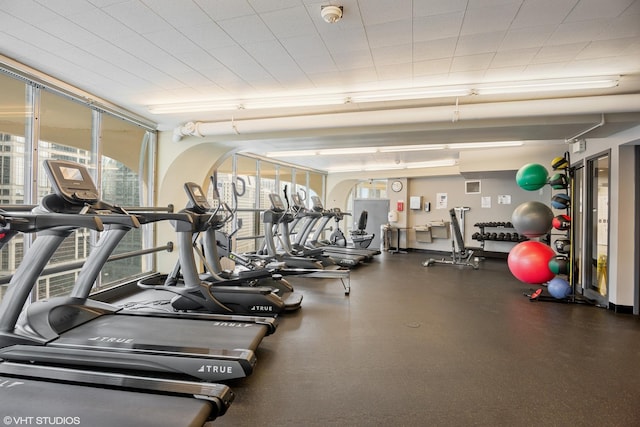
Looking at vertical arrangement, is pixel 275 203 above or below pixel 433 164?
below

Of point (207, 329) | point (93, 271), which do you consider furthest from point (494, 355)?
point (93, 271)

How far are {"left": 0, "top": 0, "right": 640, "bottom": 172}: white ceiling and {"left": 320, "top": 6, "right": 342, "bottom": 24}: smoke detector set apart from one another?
0.18 feet

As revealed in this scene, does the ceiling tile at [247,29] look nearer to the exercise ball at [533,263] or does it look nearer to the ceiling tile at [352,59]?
the ceiling tile at [352,59]

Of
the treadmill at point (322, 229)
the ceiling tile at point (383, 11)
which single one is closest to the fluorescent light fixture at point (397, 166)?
the treadmill at point (322, 229)

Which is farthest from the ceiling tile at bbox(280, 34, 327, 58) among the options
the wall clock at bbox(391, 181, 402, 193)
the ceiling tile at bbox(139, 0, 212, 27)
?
the wall clock at bbox(391, 181, 402, 193)

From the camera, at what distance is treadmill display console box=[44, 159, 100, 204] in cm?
245

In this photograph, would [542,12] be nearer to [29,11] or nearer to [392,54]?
[392,54]

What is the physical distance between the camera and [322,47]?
117 inches

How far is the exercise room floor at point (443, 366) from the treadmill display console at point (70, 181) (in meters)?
1.85

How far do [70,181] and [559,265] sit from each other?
582cm

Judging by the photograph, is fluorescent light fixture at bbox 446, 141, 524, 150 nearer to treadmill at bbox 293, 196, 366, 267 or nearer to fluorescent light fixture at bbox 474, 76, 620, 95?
fluorescent light fixture at bbox 474, 76, 620, 95

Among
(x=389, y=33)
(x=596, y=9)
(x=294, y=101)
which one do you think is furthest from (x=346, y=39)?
(x=596, y=9)

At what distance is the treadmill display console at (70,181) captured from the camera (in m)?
2.45

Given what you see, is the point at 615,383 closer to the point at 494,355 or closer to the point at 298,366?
the point at 494,355
